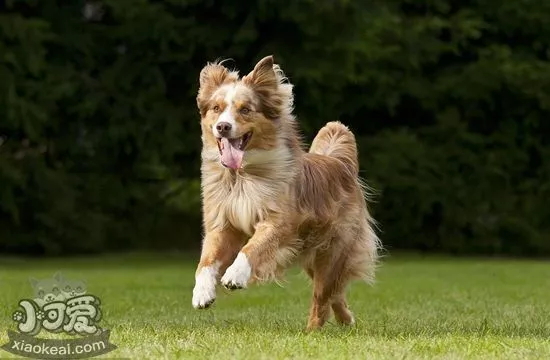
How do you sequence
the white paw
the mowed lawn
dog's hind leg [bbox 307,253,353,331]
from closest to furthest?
the mowed lawn
the white paw
dog's hind leg [bbox 307,253,353,331]

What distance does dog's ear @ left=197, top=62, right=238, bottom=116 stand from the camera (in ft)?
29.4

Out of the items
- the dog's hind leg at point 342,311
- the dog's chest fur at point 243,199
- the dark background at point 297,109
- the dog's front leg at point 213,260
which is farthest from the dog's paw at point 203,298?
the dark background at point 297,109

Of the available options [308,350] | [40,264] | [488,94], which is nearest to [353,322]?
[308,350]

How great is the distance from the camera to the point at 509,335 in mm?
8711

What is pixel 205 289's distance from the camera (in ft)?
27.5

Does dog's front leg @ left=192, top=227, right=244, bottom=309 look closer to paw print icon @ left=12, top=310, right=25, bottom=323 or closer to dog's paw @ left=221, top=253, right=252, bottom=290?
dog's paw @ left=221, top=253, right=252, bottom=290

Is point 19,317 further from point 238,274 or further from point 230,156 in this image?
point 230,156

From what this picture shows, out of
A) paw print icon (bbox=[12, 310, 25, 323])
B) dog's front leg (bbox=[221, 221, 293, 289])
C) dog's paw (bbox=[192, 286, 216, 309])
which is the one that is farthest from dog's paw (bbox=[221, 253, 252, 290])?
paw print icon (bbox=[12, 310, 25, 323])

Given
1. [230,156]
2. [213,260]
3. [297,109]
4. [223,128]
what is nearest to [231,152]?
[230,156]

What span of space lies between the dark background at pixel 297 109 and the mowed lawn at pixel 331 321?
1.43m

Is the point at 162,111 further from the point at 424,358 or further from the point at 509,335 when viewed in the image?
the point at 424,358

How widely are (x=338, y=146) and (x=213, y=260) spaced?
1985 millimetres

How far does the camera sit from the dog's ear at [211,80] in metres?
8.95

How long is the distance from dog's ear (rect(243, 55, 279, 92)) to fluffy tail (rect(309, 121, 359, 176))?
4.18 ft
